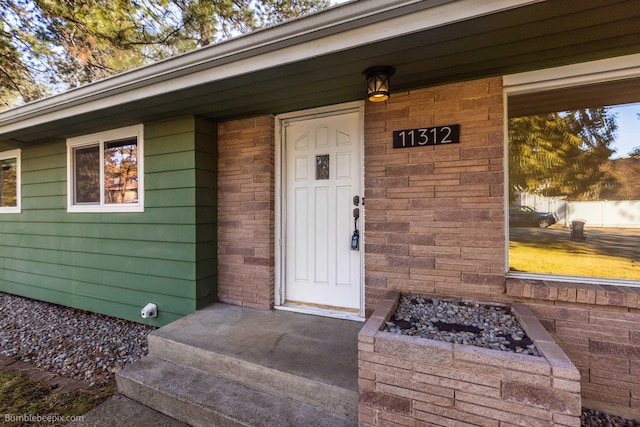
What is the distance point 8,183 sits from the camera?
4.43 metres

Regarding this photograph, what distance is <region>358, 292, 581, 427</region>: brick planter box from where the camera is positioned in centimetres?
121

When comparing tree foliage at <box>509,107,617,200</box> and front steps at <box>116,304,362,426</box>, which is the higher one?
tree foliage at <box>509,107,617,200</box>

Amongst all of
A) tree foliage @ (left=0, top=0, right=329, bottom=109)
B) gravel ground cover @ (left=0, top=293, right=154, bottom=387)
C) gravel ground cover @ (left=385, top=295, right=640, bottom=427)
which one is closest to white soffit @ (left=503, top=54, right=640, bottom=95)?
gravel ground cover @ (left=385, top=295, right=640, bottom=427)

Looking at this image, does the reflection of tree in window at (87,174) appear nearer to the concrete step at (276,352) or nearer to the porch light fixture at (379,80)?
the concrete step at (276,352)

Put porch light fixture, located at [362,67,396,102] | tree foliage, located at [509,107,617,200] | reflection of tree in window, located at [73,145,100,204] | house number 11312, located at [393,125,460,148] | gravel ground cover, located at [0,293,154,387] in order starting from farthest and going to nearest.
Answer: reflection of tree in window, located at [73,145,100,204], gravel ground cover, located at [0,293,154,387], house number 11312, located at [393,125,460,148], tree foliage, located at [509,107,617,200], porch light fixture, located at [362,67,396,102]

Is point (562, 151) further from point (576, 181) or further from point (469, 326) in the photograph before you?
point (469, 326)

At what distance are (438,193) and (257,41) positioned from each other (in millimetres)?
1621

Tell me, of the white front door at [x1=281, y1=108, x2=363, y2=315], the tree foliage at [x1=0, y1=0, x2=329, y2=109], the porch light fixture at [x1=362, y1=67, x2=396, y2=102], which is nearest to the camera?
the porch light fixture at [x1=362, y1=67, x2=396, y2=102]

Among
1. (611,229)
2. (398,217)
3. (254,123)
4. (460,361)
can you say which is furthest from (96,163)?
(611,229)

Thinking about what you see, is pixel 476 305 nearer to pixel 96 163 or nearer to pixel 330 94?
pixel 330 94

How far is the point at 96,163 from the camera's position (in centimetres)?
360

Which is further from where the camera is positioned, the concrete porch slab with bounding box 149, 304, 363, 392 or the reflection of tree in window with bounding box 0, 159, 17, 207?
the reflection of tree in window with bounding box 0, 159, 17, 207

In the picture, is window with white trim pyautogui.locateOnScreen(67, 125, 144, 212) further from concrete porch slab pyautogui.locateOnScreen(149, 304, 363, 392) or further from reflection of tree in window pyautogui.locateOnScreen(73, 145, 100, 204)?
concrete porch slab pyautogui.locateOnScreen(149, 304, 363, 392)

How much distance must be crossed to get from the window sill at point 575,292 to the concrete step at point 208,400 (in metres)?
1.39
